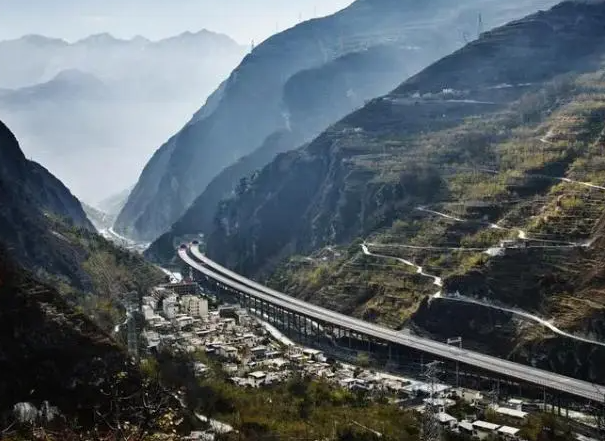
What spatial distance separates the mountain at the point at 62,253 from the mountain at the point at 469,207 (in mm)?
18891

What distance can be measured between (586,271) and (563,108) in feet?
144

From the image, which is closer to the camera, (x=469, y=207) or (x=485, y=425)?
(x=485, y=425)

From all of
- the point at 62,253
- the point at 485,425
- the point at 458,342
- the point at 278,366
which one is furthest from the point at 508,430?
the point at 62,253

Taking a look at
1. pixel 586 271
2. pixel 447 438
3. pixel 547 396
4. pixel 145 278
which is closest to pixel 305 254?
pixel 145 278

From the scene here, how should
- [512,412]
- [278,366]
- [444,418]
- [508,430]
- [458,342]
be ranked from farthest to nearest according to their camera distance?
[458,342]
[278,366]
[512,412]
[444,418]
[508,430]

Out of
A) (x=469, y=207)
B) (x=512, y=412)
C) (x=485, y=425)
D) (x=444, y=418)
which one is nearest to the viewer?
(x=485, y=425)

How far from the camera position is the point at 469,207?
81.1 meters

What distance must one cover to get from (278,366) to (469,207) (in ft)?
100

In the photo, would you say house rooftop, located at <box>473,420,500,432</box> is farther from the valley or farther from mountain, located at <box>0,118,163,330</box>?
mountain, located at <box>0,118,163,330</box>

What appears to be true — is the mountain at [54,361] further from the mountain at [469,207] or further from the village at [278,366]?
the mountain at [469,207]

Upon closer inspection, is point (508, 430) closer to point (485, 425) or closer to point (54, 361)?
point (485, 425)

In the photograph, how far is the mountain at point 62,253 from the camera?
76.1m

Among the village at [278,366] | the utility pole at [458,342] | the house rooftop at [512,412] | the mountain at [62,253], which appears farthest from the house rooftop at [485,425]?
the mountain at [62,253]

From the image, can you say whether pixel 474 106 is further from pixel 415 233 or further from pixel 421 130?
pixel 415 233
